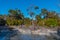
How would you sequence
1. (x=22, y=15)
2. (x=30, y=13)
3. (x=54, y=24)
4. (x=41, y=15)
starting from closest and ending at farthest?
(x=54, y=24), (x=30, y=13), (x=41, y=15), (x=22, y=15)

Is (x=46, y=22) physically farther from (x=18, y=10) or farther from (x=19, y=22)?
(x=18, y=10)

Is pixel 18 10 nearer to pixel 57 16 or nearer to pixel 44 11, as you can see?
pixel 44 11

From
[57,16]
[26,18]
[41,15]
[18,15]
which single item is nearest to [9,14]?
[18,15]

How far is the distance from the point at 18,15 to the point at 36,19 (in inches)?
325

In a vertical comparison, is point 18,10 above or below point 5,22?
above

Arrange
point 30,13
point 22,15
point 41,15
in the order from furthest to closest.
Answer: point 22,15
point 41,15
point 30,13

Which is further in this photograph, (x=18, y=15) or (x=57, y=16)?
(x=18, y=15)

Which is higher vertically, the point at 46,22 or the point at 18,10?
the point at 18,10

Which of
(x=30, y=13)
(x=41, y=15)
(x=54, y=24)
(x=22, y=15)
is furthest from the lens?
(x=22, y=15)

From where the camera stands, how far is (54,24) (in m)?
34.1

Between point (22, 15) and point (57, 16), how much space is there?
10.9 metres

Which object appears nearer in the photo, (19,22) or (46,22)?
(46,22)

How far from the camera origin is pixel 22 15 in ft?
158

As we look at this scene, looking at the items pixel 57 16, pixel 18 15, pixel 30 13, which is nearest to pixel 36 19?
pixel 30 13
